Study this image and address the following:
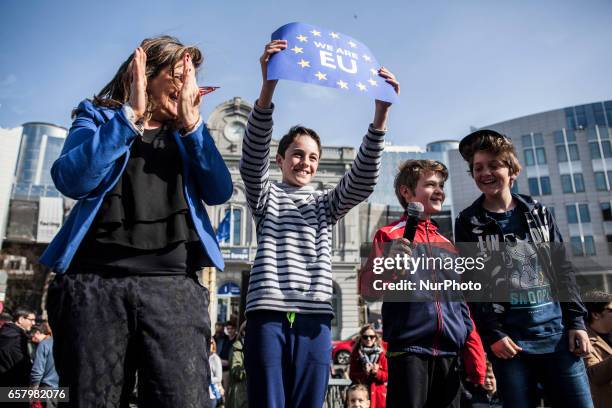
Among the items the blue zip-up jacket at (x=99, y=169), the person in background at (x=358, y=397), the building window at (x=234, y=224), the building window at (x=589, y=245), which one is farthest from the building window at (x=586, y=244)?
the blue zip-up jacket at (x=99, y=169)

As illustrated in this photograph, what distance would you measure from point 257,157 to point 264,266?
0.64 meters

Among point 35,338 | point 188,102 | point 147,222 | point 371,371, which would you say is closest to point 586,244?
point 371,371

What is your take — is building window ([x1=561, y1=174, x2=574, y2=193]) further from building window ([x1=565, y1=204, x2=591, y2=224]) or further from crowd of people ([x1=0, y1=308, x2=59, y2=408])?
crowd of people ([x1=0, y1=308, x2=59, y2=408])

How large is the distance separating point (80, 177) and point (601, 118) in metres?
49.4

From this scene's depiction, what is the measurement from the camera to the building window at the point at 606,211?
3659 cm

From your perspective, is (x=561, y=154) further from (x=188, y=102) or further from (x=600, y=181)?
(x=188, y=102)

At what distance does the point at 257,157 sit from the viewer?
2.56 m

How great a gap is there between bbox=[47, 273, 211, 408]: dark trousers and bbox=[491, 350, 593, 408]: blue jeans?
5.46ft

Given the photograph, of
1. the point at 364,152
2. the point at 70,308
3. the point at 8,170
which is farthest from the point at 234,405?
the point at 8,170

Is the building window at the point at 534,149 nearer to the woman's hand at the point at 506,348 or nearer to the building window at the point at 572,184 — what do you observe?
the building window at the point at 572,184

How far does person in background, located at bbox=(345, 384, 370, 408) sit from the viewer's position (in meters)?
4.80

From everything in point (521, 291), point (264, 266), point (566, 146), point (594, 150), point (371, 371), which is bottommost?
point (371, 371)

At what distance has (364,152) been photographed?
2699mm

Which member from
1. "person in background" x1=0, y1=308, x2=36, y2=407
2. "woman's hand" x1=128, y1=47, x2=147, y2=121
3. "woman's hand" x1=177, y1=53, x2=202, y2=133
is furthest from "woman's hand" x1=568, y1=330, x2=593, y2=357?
"person in background" x1=0, y1=308, x2=36, y2=407
